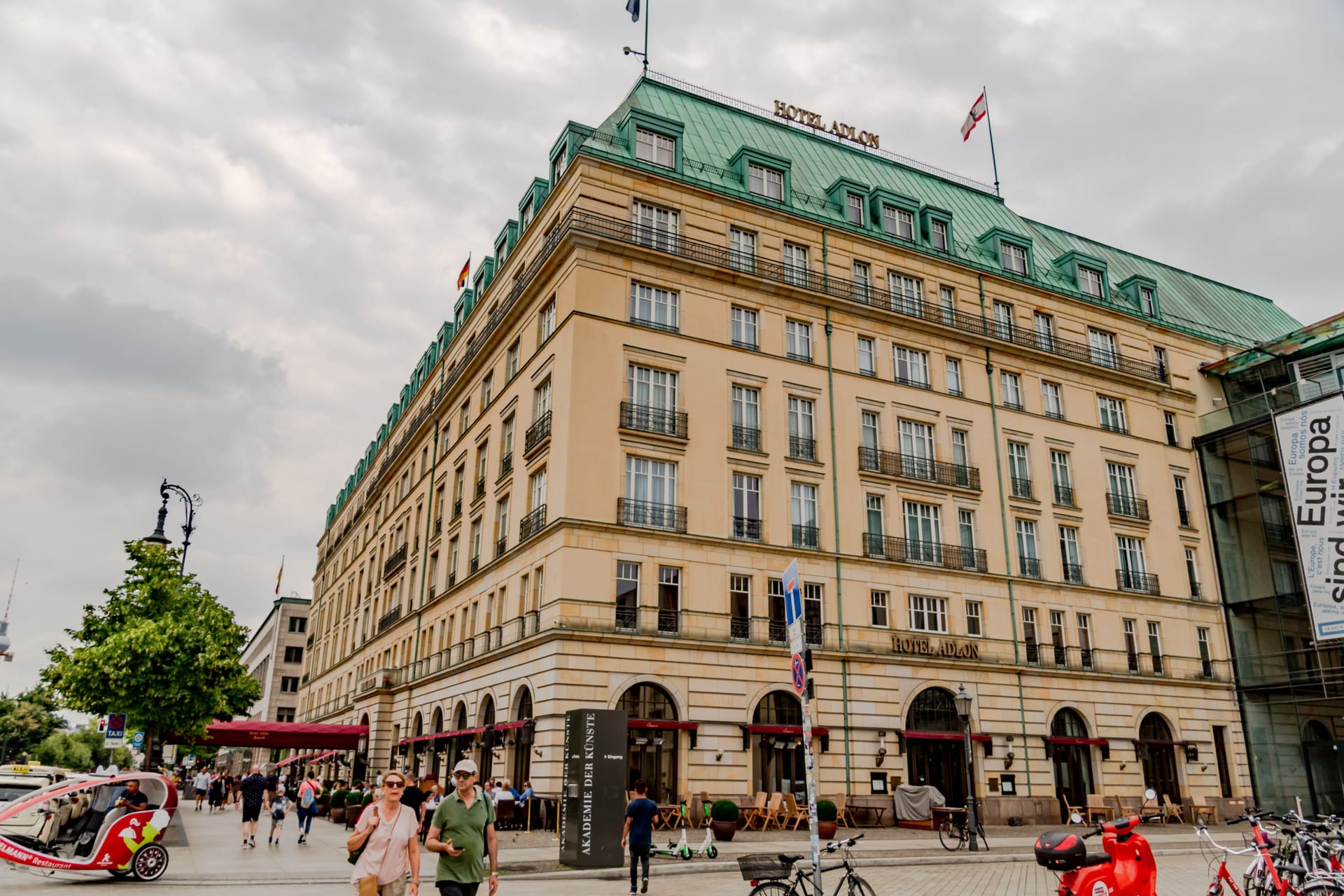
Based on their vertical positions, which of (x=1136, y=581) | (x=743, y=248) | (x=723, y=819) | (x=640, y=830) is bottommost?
(x=723, y=819)

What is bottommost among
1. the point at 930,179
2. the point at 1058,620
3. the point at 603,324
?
the point at 1058,620

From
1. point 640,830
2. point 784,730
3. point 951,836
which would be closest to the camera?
point 640,830

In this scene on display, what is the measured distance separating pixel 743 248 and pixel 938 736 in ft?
66.4

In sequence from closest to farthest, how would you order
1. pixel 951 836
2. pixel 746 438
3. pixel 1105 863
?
pixel 1105 863 → pixel 951 836 → pixel 746 438

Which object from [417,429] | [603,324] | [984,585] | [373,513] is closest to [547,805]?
[603,324]

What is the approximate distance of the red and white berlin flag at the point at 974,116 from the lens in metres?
44.2

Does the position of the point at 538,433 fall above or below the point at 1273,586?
above

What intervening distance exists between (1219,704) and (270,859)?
3925 cm

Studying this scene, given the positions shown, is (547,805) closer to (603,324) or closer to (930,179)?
(603,324)

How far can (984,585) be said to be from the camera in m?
38.1

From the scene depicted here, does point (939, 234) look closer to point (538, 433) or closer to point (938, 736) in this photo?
point (538, 433)

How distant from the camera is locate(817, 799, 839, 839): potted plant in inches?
1087

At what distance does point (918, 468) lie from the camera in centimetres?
3844

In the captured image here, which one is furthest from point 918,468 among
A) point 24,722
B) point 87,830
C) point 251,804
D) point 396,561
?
point 24,722
